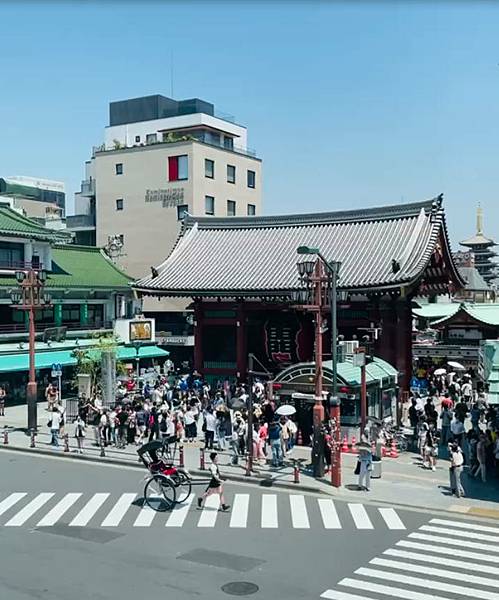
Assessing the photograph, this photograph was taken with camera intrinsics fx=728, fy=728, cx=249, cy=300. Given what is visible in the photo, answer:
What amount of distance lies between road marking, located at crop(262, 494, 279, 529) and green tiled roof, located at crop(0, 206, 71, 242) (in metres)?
28.6

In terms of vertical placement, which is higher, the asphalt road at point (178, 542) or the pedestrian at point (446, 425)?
the pedestrian at point (446, 425)

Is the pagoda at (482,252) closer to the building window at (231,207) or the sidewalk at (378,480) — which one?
the building window at (231,207)

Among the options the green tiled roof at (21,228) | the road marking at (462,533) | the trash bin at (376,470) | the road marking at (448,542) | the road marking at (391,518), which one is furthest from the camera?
the green tiled roof at (21,228)

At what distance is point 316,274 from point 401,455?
764 cm

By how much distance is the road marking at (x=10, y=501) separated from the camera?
760 inches

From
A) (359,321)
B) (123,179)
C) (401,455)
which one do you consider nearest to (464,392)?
(359,321)

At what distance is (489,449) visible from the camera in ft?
75.9

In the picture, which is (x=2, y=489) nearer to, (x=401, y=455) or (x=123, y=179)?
(x=401, y=455)

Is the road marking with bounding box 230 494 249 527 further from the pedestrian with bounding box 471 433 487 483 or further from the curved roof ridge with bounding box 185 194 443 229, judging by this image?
the curved roof ridge with bounding box 185 194 443 229

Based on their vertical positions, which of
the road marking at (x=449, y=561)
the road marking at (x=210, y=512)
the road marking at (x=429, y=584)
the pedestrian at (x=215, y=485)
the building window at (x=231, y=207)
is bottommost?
the road marking at (x=210, y=512)

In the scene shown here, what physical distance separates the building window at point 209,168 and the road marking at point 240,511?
49149 millimetres

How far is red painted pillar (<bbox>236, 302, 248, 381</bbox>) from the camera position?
41469mm

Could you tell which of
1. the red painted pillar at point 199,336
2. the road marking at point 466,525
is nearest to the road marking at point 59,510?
the road marking at point 466,525

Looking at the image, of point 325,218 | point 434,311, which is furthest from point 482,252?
point 325,218
